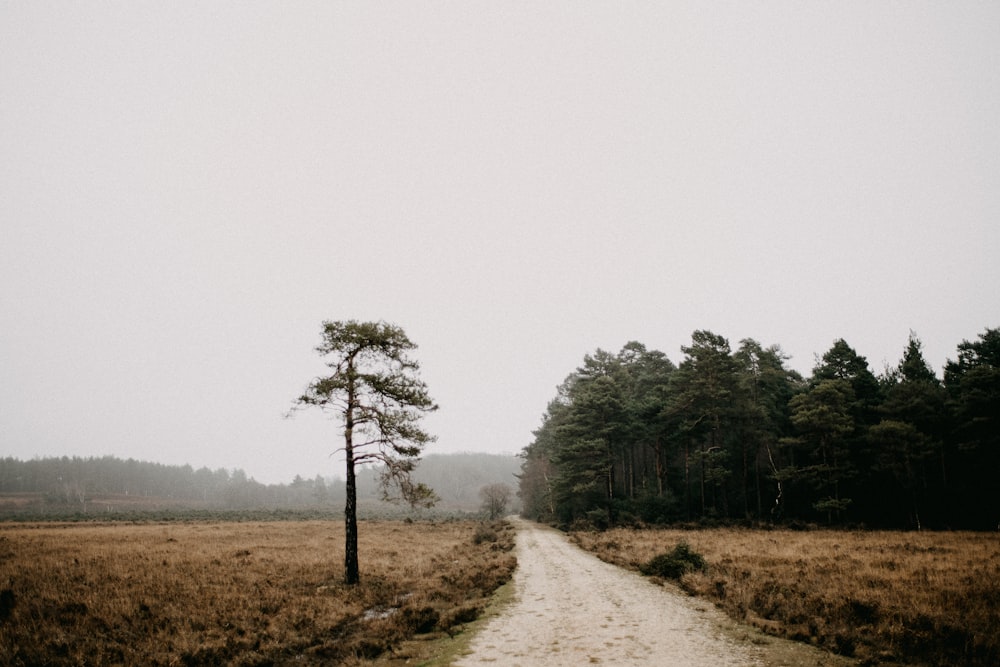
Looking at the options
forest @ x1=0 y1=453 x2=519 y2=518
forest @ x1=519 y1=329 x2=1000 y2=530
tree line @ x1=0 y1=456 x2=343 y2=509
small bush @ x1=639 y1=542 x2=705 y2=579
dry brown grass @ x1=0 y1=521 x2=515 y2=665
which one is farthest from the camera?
tree line @ x1=0 y1=456 x2=343 y2=509

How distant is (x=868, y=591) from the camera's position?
41.3 ft

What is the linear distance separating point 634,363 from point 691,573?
3667cm

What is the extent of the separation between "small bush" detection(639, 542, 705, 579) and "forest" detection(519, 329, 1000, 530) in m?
20.8

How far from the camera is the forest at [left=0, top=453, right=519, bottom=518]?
436 ft

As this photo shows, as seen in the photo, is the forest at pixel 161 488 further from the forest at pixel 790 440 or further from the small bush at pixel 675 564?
the small bush at pixel 675 564

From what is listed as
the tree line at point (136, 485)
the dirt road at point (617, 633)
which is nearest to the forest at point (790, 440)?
the dirt road at point (617, 633)

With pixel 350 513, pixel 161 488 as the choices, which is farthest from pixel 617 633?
pixel 161 488

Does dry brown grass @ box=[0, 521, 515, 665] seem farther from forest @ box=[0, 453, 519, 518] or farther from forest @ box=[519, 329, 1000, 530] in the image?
forest @ box=[0, 453, 519, 518]

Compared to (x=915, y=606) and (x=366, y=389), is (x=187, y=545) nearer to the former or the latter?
(x=366, y=389)

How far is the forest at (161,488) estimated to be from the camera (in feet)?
436

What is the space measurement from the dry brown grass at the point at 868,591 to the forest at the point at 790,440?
10.2 metres

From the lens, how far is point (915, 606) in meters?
10.8

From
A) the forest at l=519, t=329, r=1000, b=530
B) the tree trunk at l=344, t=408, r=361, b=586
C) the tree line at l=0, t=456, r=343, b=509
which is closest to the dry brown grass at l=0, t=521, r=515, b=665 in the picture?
the tree trunk at l=344, t=408, r=361, b=586

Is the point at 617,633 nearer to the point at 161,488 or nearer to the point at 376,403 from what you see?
the point at 376,403
